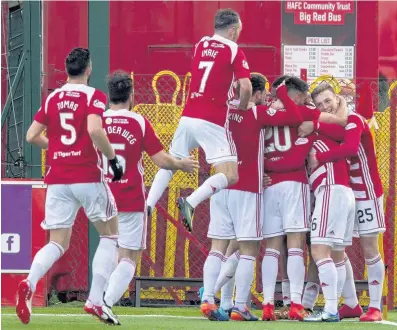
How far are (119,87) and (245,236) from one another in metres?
1.66

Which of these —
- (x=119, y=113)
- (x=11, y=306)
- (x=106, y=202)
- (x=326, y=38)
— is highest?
(x=326, y=38)

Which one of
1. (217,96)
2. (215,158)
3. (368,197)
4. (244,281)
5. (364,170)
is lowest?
(244,281)

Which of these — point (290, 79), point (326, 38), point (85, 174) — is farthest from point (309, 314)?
point (326, 38)

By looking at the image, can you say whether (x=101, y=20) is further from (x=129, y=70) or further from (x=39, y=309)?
(x=39, y=309)

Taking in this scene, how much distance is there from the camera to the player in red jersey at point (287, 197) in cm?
1071

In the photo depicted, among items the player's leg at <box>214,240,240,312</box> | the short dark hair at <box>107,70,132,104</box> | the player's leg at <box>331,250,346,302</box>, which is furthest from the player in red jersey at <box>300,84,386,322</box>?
the short dark hair at <box>107,70,132,104</box>

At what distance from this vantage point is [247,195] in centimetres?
1066

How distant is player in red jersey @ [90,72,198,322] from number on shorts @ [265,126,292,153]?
108 centimetres

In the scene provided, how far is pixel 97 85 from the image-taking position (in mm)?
13648

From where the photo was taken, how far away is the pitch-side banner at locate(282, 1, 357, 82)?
1354cm

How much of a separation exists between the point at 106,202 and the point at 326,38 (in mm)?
5032

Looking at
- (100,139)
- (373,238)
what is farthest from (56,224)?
(373,238)

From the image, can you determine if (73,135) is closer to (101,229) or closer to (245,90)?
(101,229)

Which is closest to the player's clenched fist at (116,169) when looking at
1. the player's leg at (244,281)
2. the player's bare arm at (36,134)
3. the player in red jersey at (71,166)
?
the player in red jersey at (71,166)
